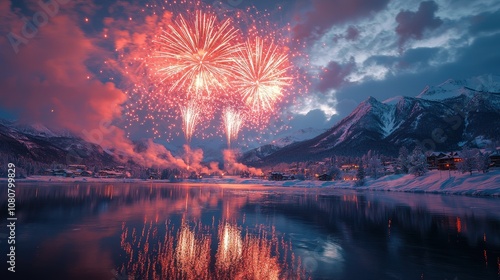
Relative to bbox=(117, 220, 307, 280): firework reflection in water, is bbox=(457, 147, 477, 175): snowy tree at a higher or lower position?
higher

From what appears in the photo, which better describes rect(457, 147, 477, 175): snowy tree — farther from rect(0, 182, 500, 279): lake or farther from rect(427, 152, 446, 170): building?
rect(0, 182, 500, 279): lake

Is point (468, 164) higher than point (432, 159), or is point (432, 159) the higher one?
point (432, 159)

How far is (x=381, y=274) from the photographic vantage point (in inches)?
632

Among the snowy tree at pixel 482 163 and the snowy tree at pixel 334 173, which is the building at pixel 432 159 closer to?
the snowy tree at pixel 482 163

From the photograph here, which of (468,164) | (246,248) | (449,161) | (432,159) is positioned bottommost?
(246,248)

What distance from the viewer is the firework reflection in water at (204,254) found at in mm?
15305

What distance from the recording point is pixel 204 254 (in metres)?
18.8

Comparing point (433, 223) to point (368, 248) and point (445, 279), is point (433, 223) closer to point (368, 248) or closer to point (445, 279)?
point (368, 248)

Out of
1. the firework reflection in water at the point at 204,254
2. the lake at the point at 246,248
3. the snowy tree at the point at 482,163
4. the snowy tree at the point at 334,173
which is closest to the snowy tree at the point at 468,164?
the snowy tree at the point at 482,163

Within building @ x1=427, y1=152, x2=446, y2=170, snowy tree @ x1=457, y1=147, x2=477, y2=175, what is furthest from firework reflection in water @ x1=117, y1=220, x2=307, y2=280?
building @ x1=427, y1=152, x2=446, y2=170

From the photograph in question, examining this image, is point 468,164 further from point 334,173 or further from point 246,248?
point 246,248

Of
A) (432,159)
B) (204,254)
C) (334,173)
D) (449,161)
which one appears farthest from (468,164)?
(204,254)

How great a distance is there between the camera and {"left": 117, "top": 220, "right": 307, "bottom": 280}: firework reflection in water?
603 inches

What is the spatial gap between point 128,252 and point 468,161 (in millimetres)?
105721
